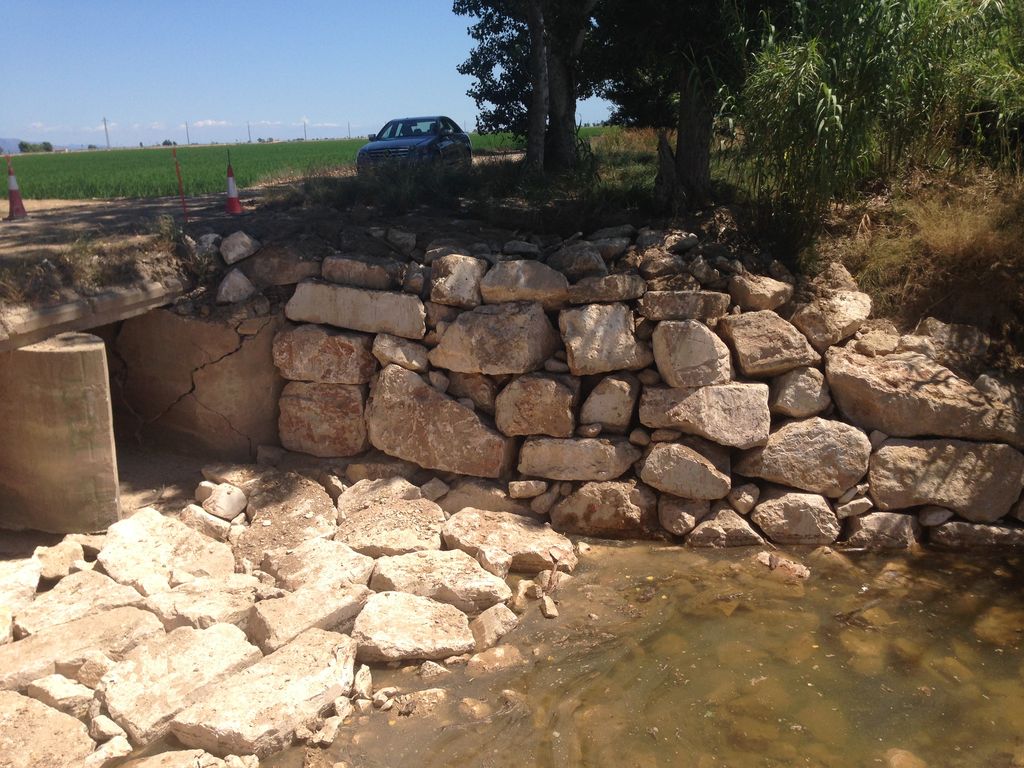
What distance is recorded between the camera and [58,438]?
234 inches

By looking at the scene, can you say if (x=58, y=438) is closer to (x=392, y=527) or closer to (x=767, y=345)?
(x=392, y=527)

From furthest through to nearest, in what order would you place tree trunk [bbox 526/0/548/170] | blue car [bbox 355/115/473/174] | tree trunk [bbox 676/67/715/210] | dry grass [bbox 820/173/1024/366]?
blue car [bbox 355/115/473/174], tree trunk [bbox 526/0/548/170], tree trunk [bbox 676/67/715/210], dry grass [bbox 820/173/1024/366]

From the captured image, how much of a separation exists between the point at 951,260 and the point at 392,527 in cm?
472

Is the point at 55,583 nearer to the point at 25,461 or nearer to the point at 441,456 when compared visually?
the point at 25,461

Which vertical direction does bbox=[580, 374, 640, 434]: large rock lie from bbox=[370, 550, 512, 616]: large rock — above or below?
above

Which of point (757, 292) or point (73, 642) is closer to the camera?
point (73, 642)

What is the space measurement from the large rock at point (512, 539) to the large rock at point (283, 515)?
0.98m

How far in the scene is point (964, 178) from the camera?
24.1ft

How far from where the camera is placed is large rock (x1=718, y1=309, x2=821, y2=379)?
6145mm

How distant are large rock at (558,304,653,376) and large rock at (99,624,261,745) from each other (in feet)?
9.89

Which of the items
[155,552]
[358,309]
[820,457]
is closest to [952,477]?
[820,457]

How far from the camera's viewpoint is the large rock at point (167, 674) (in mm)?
4238

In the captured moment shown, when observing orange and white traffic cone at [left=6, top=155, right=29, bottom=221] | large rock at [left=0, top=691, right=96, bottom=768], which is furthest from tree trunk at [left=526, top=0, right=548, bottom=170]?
large rock at [left=0, top=691, right=96, bottom=768]

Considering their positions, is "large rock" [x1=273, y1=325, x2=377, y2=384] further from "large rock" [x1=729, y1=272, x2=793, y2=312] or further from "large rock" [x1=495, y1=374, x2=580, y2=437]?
"large rock" [x1=729, y1=272, x2=793, y2=312]
